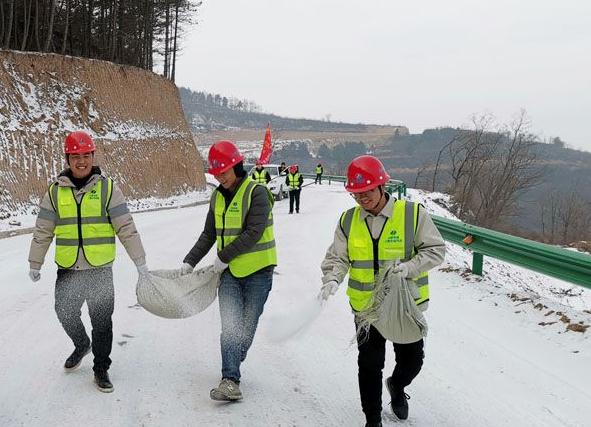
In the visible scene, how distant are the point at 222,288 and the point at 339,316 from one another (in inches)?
106

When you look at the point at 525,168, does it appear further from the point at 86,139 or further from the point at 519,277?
the point at 86,139

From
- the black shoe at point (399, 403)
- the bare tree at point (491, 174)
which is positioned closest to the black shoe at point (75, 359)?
the black shoe at point (399, 403)

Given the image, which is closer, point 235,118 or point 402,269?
point 402,269

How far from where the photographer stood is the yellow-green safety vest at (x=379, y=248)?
11.7ft

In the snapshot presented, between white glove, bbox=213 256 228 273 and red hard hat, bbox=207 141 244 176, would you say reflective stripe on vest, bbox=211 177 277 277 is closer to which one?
white glove, bbox=213 256 228 273

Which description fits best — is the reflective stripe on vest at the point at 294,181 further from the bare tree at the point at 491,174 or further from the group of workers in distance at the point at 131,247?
the bare tree at the point at 491,174

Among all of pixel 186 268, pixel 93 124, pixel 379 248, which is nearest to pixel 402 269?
pixel 379 248

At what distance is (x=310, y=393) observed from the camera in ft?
14.8

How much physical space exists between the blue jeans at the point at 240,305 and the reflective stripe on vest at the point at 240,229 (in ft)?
0.29

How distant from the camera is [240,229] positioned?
14.3 ft

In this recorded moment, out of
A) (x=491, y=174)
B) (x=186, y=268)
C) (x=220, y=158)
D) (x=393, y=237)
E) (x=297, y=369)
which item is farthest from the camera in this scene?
(x=491, y=174)

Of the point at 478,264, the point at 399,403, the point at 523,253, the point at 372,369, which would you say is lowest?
the point at 399,403

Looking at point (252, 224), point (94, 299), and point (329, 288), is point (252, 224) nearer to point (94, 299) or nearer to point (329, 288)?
point (329, 288)

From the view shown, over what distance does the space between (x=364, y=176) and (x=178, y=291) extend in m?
1.94
